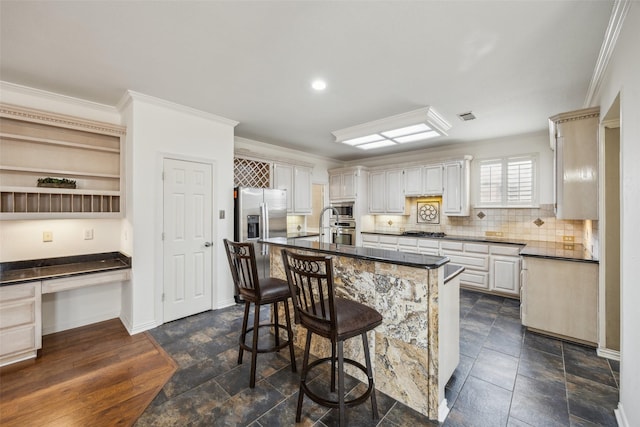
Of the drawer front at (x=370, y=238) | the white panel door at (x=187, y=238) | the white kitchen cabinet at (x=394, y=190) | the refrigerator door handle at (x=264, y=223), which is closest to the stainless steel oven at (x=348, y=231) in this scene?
the drawer front at (x=370, y=238)

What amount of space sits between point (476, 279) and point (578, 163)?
2389mm

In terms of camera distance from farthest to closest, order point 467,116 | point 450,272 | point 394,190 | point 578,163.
A: point 394,190
point 467,116
point 578,163
point 450,272

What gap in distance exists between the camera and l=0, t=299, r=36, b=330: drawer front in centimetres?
232

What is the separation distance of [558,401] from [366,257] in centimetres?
175

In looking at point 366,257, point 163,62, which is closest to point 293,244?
point 366,257

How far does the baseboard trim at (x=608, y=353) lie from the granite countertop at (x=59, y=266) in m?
4.93

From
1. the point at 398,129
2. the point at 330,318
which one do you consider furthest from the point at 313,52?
the point at 330,318

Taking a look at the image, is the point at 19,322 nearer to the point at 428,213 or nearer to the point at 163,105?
the point at 163,105

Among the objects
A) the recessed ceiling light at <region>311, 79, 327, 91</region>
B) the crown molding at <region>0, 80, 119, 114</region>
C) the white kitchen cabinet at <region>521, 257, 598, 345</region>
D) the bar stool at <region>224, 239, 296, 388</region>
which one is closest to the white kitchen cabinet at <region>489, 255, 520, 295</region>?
the white kitchen cabinet at <region>521, 257, 598, 345</region>

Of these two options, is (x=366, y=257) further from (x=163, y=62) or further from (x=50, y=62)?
(x=50, y=62)

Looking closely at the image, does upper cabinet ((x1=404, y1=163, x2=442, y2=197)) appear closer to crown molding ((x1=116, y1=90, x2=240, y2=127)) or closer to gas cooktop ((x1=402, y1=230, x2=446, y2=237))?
gas cooktop ((x1=402, y1=230, x2=446, y2=237))

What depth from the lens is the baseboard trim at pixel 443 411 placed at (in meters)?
1.75

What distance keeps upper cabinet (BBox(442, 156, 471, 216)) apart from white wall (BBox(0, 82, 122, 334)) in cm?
528

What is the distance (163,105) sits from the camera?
315 cm
